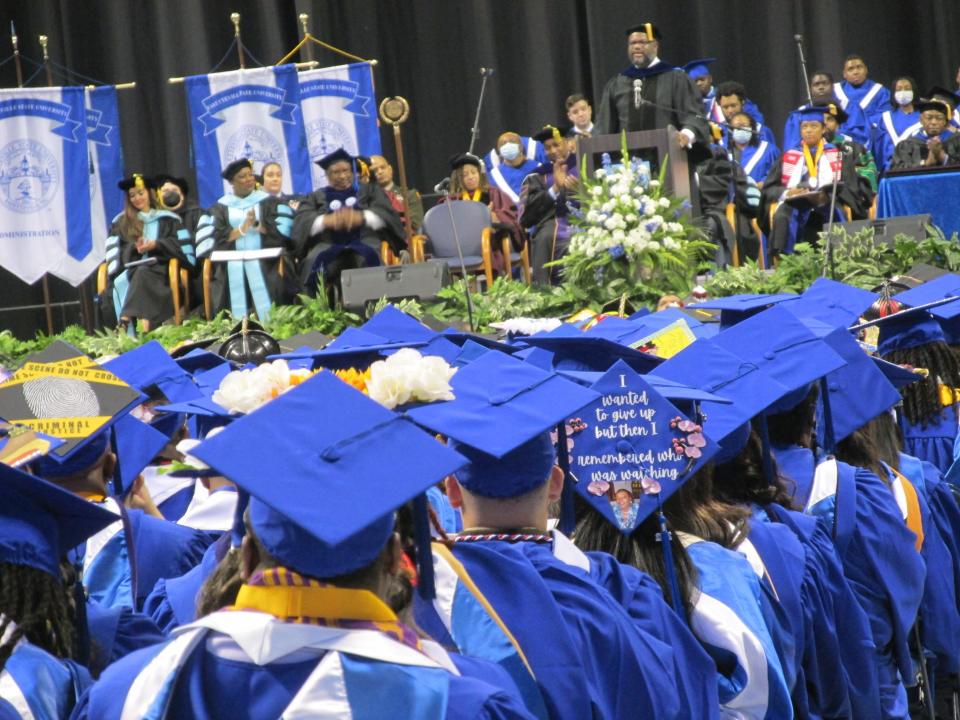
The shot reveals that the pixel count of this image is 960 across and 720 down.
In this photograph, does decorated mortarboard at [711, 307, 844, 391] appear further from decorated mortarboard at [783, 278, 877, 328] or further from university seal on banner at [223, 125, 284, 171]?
university seal on banner at [223, 125, 284, 171]

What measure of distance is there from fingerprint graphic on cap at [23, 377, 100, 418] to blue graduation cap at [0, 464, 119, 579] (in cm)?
77

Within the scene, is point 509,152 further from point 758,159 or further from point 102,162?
point 102,162

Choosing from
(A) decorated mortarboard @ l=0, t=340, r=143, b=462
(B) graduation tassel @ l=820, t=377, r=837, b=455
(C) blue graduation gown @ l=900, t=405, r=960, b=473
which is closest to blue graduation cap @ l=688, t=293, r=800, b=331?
(C) blue graduation gown @ l=900, t=405, r=960, b=473

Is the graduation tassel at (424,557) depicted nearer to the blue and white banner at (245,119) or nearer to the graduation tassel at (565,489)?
the graduation tassel at (565,489)

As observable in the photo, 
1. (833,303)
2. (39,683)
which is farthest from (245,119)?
(39,683)

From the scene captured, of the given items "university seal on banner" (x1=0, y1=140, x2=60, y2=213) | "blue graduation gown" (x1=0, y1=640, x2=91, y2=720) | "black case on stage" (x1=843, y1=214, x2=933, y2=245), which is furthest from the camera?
"university seal on banner" (x1=0, y1=140, x2=60, y2=213)

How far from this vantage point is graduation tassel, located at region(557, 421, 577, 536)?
2.88 m

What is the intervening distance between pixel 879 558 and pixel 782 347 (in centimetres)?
56

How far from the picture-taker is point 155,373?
4512 millimetres

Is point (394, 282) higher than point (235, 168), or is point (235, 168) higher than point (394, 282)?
point (235, 168)

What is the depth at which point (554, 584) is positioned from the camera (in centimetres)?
229

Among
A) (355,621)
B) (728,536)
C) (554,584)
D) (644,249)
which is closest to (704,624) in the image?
(728,536)

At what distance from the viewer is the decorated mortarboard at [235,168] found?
1270cm

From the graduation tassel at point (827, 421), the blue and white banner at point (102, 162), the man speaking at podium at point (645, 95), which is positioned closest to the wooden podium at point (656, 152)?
the man speaking at podium at point (645, 95)
